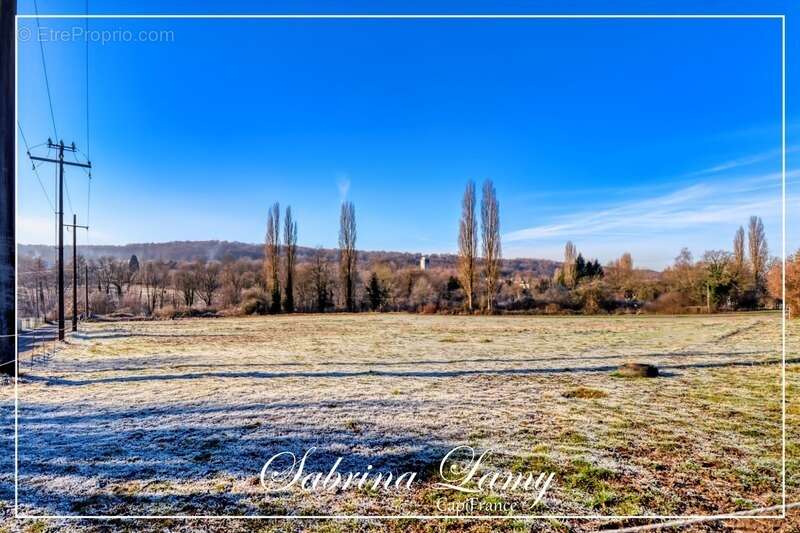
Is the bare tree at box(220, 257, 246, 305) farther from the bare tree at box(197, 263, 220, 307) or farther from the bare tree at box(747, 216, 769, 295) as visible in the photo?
the bare tree at box(747, 216, 769, 295)

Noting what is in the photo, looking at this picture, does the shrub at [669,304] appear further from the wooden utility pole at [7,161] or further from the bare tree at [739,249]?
the wooden utility pole at [7,161]

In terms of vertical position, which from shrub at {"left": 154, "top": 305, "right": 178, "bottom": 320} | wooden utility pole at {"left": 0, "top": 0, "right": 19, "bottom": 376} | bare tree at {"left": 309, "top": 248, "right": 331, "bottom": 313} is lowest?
shrub at {"left": 154, "top": 305, "right": 178, "bottom": 320}

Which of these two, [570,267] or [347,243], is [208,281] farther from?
[570,267]

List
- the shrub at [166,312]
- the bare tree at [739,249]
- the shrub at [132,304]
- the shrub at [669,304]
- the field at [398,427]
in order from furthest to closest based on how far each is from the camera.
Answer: the shrub at [166,312]
the shrub at [132,304]
the shrub at [669,304]
the bare tree at [739,249]
the field at [398,427]

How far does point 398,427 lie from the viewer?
4.28 metres

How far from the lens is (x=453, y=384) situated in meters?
6.52

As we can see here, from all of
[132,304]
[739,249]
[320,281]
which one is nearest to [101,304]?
[132,304]

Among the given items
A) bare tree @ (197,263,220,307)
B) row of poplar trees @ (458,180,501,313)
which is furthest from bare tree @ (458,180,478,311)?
bare tree @ (197,263,220,307)

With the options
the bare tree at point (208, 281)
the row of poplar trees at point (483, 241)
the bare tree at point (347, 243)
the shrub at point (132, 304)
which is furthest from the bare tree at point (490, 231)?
the shrub at point (132, 304)

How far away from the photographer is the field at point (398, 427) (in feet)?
9.12

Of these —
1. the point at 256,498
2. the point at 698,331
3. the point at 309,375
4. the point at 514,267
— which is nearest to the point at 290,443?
the point at 256,498

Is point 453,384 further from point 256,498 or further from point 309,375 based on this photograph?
point 256,498

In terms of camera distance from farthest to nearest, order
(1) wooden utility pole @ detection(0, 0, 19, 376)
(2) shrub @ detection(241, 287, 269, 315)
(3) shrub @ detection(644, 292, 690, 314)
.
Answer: (2) shrub @ detection(241, 287, 269, 315) < (3) shrub @ detection(644, 292, 690, 314) < (1) wooden utility pole @ detection(0, 0, 19, 376)

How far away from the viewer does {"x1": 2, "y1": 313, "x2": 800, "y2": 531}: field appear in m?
2.78
